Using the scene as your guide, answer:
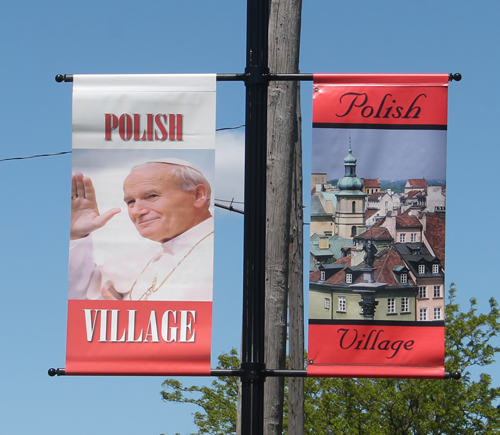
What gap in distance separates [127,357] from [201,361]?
434 millimetres

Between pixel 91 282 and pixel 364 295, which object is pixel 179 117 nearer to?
pixel 91 282

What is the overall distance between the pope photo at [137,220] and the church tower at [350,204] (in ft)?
2.56

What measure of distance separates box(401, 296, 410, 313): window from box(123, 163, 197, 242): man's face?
4.39ft

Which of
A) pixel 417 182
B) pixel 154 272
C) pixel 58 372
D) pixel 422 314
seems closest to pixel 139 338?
pixel 154 272

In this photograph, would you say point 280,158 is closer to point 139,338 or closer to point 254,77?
point 254,77

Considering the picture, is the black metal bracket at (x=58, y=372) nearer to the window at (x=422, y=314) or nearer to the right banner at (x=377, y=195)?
the right banner at (x=377, y=195)

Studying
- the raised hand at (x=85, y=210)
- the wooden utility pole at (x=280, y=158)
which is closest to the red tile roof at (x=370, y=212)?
the raised hand at (x=85, y=210)

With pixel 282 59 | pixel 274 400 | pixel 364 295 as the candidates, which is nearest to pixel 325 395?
pixel 274 400

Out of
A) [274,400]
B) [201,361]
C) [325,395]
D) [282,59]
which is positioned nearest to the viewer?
[201,361]

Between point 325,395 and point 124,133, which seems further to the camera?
point 325,395

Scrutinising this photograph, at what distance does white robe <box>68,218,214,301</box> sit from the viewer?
5.11 m

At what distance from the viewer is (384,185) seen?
17.2 feet

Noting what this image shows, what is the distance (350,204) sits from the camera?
17.2 feet

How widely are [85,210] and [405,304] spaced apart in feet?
6.59
